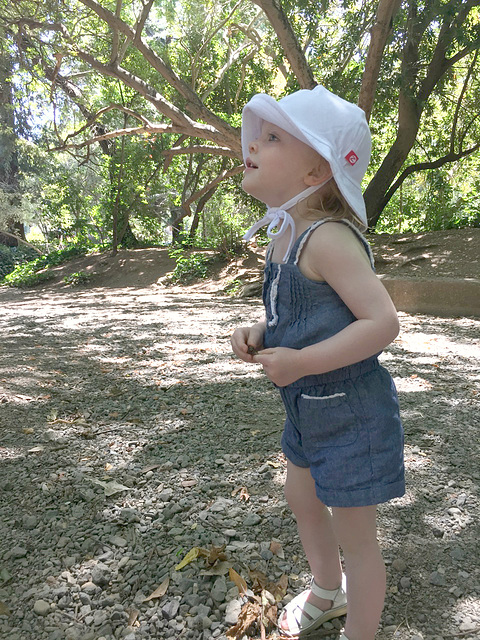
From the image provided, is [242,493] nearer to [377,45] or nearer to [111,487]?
[111,487]

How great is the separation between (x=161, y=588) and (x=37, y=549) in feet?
1.66

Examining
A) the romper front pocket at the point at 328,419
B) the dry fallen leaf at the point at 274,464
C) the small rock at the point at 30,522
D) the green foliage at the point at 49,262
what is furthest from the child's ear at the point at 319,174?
the green foliage at the point at 49,262

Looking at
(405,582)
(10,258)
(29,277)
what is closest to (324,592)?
(405,582)

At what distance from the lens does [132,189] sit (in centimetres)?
1422

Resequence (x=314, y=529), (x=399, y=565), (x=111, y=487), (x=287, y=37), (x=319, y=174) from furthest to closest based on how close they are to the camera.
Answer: (x=287, y=37) → (x=111, y=487) → (x=399, y=565) → (x=314, y=529) → (x=319, y=174)

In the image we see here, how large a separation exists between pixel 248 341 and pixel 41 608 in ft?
3.34

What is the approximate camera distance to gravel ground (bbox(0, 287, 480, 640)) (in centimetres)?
152

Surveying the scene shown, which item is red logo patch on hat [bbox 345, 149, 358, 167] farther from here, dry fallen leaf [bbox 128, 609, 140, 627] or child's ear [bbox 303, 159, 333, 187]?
dry fallen leaf [bbox 128, 609, 140, 627]

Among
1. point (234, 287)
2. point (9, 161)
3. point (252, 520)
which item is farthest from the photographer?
point (9, 161)

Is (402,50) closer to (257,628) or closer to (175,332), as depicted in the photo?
(175,332)

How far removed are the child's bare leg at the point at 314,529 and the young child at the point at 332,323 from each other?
0.09 m

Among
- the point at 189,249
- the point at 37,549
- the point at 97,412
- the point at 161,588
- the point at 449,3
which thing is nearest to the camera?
the point at 161,588

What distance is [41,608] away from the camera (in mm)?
1523

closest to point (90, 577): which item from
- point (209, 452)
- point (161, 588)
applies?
point (161, 588)
